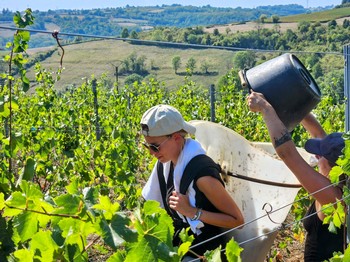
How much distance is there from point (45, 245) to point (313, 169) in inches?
48.5

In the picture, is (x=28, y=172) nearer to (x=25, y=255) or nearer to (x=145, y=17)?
(x=25, y=255)

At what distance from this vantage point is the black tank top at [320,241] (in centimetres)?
267

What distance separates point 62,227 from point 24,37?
1.44m

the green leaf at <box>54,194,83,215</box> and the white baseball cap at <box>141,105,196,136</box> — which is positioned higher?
the green leaf at <box>54,194,83,215</box>

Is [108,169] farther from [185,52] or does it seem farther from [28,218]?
[185,52]

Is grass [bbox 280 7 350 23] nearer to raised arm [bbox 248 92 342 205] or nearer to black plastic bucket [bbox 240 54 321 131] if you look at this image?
black plastic bucket [bbox 240 54 321 131]

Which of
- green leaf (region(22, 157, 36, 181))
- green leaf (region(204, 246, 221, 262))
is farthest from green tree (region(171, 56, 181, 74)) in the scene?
green leaf (region(204, 246, 221, 262))

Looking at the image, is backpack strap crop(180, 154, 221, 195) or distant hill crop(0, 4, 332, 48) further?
distant hill crop(0, 4, 332, 48)

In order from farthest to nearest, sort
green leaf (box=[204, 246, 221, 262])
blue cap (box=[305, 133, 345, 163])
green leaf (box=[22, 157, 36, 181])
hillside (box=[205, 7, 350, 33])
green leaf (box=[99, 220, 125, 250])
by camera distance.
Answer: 1. hillside (box=[205, 7, 350, 33])
2. blue cap (box=[305, 133, 345, 163])
3. green leaf (box=[22, 157, 36, 181])
4. green leaf (box=[204, 246, 221, 262])
5. green leaf (box=[99, 220, 125, 250])

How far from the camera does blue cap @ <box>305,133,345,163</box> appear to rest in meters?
2.50

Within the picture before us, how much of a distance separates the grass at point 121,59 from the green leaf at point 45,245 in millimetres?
46036

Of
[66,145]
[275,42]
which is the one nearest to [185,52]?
[275,42]

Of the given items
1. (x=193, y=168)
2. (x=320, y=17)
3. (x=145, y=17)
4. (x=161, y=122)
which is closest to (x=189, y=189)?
(x=193, y=168)

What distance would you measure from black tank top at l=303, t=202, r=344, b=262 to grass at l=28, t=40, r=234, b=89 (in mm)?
44776
